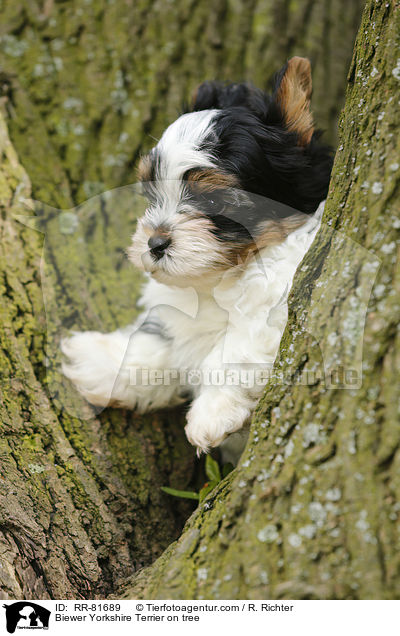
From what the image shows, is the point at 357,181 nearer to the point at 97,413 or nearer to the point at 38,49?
the point at 97,413

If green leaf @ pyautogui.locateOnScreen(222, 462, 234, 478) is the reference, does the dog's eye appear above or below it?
above

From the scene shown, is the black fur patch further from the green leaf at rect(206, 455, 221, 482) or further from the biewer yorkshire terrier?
the green leaf at rect(206, 455, 221, 482)

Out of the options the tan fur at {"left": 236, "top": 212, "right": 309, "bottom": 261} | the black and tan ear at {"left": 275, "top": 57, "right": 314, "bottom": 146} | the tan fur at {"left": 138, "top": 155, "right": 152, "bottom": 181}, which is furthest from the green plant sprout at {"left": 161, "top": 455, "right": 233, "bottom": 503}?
the black and tan ear at {"left": 275, "top": 57, "right": 314, "bottom": 146}

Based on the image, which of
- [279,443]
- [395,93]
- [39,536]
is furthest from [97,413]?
[395,93]

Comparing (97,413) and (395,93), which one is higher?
(395,93)

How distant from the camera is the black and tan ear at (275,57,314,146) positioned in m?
2.52

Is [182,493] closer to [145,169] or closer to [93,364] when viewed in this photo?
[93,364]

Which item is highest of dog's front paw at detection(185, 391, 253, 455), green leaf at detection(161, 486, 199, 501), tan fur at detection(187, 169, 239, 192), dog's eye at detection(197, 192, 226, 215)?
tan fur at detection(187, 169, 239, 192)

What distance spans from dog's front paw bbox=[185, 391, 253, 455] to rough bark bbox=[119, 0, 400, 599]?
353 millimetres

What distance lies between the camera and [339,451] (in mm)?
1585

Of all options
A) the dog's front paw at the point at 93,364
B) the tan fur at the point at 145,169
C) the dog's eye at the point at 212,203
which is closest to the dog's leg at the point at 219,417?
the dog's front paw at the point at 93,364
